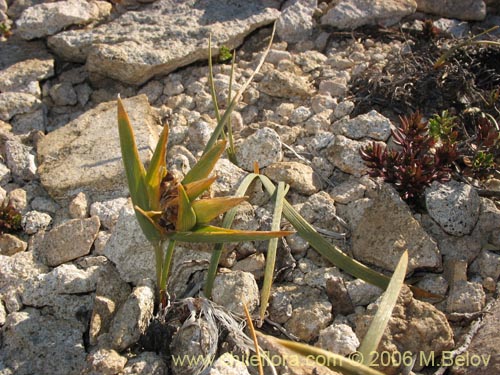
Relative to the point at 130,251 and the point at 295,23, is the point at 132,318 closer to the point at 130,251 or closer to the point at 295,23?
the point at 130,251

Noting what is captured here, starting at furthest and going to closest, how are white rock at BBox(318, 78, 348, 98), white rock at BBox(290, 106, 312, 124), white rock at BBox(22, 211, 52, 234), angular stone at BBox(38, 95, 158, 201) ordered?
white rock at BBox(318, 78, 348, 98)
white rock at BBox(290, 106, 312, 124)
angular stone at BBox(38, 95, 158, 201)
white rock at BBox(22, 211, 52, 234)

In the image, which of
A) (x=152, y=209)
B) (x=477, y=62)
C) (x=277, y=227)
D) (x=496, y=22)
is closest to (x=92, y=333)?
(x=152, y=209)

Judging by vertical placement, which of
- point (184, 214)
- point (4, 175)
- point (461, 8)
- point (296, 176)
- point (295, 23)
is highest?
point (461, 8)

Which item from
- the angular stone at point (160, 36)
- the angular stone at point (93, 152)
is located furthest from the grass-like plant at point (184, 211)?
the angular stone at point (160, 36)

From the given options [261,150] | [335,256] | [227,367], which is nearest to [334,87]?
[261,150]

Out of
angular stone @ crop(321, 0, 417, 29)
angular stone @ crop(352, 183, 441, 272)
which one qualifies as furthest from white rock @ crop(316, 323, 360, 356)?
angular stone @ crop(321, 0, 417, 29)

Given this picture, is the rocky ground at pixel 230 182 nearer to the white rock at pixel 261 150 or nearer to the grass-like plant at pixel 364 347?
the white rock at pixel 261 150

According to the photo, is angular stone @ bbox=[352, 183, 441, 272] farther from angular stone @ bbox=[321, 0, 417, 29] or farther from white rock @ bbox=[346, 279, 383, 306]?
angular stone @ bbox=[321, 0, 417, 29]
